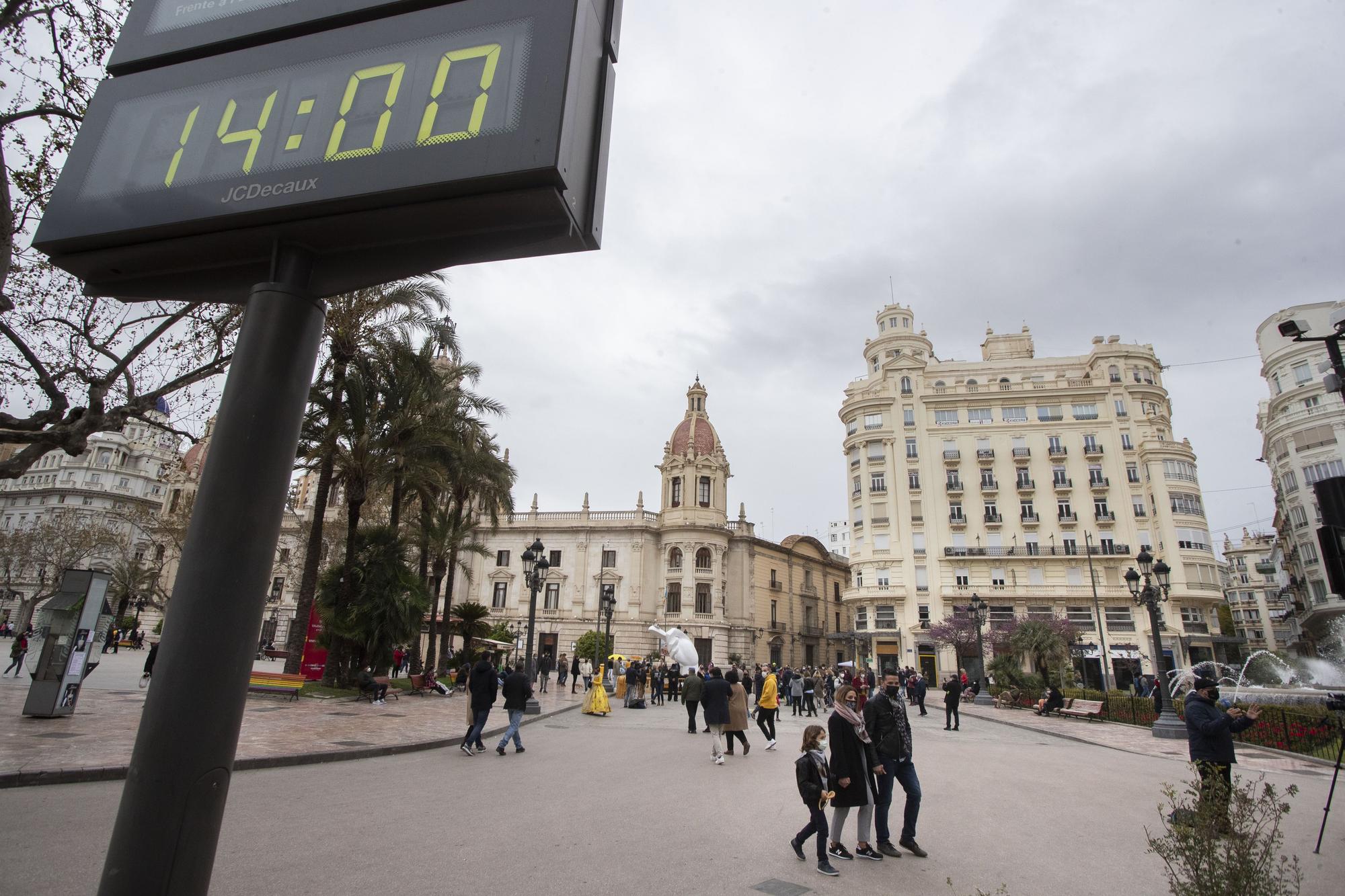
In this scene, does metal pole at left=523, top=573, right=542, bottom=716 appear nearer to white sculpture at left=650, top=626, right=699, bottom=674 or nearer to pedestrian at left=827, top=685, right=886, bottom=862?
white sculpture at left=650, top=626, right=699, bottom=674

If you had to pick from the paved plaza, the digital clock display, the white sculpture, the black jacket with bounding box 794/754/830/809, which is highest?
the digital clock display

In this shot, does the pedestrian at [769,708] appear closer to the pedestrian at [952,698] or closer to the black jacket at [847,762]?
the pedestrian at [952,698]

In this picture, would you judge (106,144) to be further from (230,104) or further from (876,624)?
(876,624)

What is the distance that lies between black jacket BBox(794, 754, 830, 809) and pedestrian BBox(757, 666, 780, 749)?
8.26 meters

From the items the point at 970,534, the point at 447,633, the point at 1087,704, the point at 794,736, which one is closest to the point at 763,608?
the point at 970,534

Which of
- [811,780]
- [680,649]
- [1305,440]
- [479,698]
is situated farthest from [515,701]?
[1305,440]

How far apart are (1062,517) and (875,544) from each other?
41.7ft

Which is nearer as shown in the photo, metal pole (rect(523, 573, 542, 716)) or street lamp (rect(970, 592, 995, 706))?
metal pole (rect(523, 573, 542, 716))

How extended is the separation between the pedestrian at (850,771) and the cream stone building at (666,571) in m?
43.5

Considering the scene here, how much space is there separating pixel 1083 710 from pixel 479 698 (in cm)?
2016

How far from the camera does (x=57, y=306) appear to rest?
463 inches

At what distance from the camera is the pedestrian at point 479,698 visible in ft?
38.2

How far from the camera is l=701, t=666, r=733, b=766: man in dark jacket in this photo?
11867 mm

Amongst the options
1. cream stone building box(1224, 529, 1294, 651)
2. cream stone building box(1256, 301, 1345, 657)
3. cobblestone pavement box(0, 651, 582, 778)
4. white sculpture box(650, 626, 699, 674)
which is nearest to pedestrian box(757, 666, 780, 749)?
cobblestone pavement box(0, 651, 582, 778)
